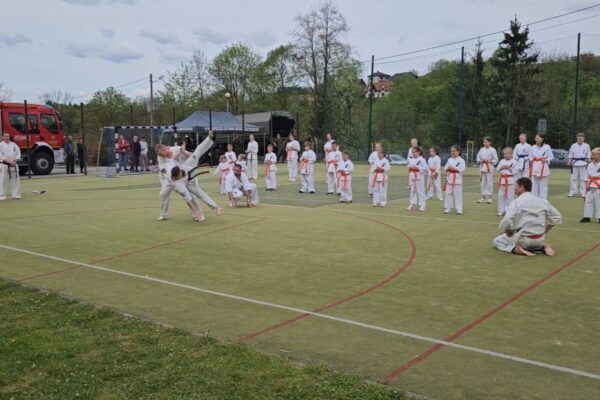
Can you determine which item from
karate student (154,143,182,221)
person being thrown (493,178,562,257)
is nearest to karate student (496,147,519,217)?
person being thrown (493,178,562,257)

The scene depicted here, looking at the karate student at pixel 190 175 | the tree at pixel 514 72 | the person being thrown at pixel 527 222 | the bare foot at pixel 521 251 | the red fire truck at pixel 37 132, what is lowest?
the bare foot at pixel 521 251

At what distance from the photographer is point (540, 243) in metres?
8.82

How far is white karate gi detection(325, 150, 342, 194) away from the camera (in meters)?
18.4

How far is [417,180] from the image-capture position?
49.0 ft

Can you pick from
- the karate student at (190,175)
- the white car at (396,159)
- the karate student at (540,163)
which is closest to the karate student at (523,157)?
the karate student at (540,163)

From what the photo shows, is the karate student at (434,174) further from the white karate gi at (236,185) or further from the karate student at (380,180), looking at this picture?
the white karate gi at (236,185)

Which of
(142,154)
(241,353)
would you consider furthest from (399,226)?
(142,154)

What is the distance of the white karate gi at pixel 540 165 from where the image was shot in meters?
15.6

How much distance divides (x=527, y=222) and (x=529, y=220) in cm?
5

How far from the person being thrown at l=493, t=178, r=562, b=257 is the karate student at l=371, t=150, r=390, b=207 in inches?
260

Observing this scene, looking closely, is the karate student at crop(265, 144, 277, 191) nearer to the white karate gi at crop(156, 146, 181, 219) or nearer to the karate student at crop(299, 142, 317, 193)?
the karate student at crop(299, 142, 317, 193)

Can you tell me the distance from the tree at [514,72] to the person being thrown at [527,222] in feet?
104

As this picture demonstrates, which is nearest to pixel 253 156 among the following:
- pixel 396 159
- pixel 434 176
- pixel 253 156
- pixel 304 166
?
pixel 253 156

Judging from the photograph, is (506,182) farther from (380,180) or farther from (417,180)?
(380,180)
